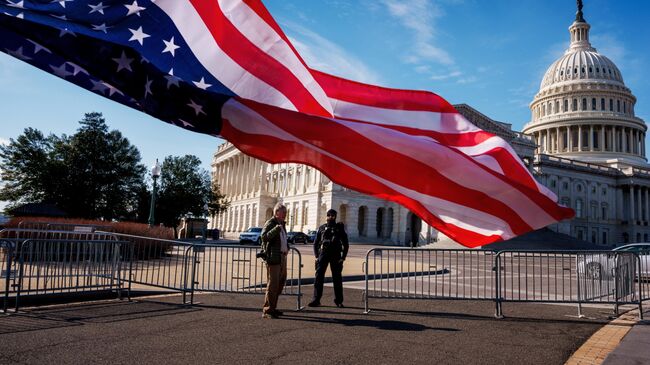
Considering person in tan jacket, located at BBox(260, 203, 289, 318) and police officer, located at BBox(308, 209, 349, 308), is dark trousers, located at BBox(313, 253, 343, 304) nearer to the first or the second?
police officer, located at BBox(308, 209, 349, 308)

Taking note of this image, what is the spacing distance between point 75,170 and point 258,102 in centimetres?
3975

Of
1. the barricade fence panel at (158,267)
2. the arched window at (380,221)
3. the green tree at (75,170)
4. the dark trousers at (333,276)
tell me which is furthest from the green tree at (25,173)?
the arched window at (380,221)

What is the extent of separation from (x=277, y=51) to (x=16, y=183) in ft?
134

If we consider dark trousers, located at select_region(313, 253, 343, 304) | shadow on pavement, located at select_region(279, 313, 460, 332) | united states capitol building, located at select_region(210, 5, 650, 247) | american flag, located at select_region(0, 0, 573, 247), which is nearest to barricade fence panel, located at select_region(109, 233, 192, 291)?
dark trousers, located at select_region(313, 253, 343, 304)

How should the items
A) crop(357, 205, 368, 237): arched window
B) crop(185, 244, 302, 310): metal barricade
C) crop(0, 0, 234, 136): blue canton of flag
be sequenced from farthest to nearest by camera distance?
1. crop(357, 205, 368, 237): arched window
2. crop(185, 244, 302, 310): metal barricade
3. crop(0, 0, 234, 136): blue canton of flag

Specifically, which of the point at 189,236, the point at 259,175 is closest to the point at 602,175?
the point at 259,175

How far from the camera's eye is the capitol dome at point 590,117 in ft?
348

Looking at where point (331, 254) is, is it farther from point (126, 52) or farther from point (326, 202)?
point (326, 202)

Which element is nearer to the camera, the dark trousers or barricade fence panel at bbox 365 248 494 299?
the dark trousers

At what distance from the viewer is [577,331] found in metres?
8.08

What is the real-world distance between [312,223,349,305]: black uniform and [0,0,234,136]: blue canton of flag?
4247mm

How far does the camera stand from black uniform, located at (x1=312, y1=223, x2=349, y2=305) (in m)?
10.1

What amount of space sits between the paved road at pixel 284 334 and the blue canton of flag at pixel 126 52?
296 cm

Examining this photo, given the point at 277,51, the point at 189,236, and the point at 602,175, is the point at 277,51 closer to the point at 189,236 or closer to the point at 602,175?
the point at 189,236
